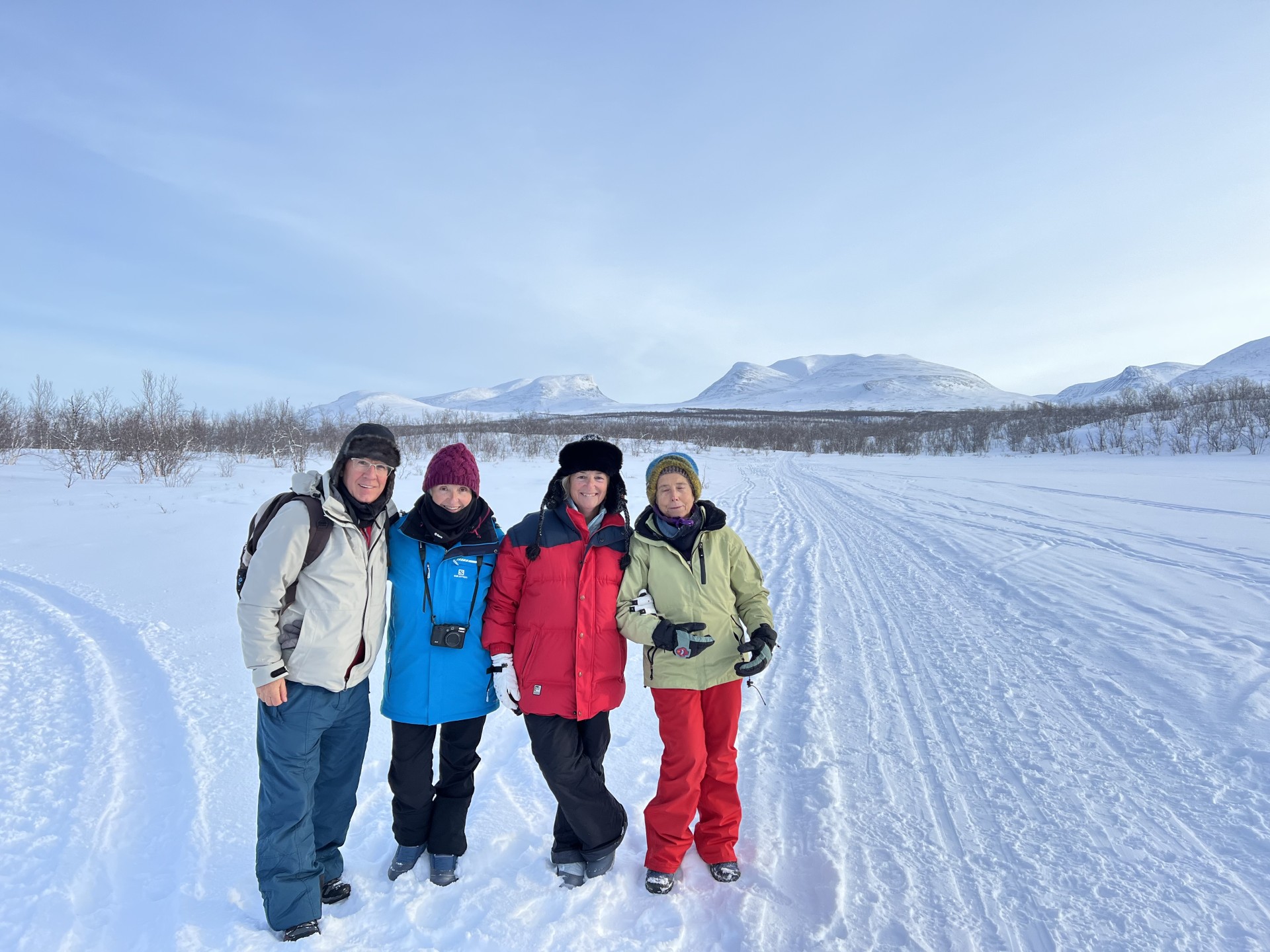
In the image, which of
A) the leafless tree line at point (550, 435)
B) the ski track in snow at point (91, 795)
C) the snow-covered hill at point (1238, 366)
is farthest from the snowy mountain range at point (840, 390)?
the ski track in snow at point (91, 795)

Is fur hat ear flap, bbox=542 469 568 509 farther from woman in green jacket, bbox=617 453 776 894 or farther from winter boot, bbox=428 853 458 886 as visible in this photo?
winter boot, bbox=428 853 458 886

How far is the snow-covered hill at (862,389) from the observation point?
4542 inches

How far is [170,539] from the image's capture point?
7641 millimetres

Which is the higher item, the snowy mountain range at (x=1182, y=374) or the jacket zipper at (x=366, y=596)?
the snowy mountain range at (x=1182, y=374)

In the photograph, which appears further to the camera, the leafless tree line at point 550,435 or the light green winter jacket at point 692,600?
the leafless tree line at point 550,435

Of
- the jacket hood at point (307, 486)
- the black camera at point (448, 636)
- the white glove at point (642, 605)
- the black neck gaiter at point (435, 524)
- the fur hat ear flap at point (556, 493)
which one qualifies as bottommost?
the black camera at point (448, 636)

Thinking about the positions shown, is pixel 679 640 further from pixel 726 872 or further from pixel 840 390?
pixel 840 390

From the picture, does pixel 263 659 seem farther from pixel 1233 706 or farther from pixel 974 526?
pixel 974 526

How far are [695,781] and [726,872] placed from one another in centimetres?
36

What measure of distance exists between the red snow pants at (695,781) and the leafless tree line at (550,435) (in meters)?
14.2

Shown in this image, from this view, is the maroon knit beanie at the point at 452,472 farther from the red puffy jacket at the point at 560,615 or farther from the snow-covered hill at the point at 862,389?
the snow-covered hill at the point at 862,389

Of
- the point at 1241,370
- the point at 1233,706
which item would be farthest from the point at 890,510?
the point at 1241,370

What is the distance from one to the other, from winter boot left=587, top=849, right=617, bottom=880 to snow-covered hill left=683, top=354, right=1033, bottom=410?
368ft

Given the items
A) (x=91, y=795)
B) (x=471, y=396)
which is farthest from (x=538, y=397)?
(x=91, y=795)
